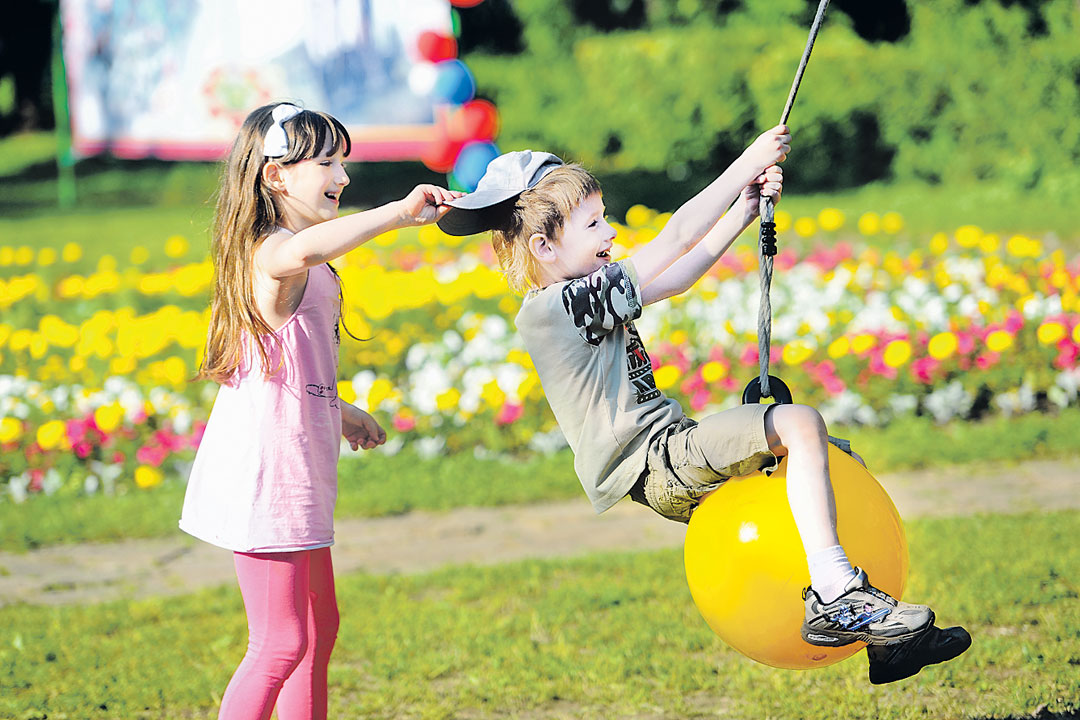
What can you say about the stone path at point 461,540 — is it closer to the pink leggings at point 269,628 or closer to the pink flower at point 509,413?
the pink flower at point 509,413

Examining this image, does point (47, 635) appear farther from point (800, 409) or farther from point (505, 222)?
point (800, 409)

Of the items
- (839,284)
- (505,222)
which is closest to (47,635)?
(505,222)

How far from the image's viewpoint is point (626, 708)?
3.67 metres

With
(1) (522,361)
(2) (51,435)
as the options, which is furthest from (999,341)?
(2) (51,435)

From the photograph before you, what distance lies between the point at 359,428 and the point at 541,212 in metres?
0.80

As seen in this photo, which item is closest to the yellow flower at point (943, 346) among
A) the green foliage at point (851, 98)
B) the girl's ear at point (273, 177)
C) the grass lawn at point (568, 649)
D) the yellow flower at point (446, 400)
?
the grass lawn at point (568, 649)

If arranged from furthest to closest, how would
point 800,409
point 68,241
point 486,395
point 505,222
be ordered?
point 68,241 → point 486,395 → point 505,222 → point 800,409

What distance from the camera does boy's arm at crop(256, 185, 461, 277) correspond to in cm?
269

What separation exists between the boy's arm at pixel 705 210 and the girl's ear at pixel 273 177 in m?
0.86

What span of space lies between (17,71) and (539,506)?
84.9ft

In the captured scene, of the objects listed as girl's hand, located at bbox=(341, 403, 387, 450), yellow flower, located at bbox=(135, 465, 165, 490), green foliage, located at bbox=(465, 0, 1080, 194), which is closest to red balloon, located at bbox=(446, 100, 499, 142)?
yellow flower, located at bbox=(135, 465, 165, 490)

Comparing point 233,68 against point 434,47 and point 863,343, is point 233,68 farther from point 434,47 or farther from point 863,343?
point 863,343

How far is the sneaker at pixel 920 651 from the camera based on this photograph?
260 centimetres

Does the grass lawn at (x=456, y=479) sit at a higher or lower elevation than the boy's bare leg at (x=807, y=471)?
lower
